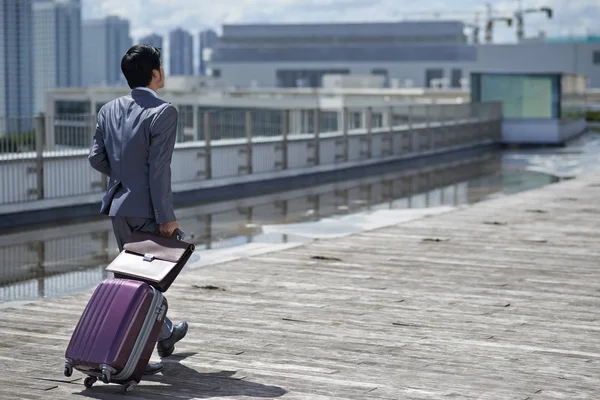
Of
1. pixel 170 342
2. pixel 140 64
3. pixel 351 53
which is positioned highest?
pixel 351 53

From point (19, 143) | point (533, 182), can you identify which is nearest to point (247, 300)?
point (19, 143)

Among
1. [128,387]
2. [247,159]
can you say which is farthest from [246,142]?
[128,387]

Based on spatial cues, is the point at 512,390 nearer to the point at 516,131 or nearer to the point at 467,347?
the point at 467,347

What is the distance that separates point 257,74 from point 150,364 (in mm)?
183913

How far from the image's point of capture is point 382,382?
273 inches

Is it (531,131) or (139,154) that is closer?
(139,154)

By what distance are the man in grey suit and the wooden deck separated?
2.42 ft

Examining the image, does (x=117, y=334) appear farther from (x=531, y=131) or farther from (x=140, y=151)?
(x=531, y=131)

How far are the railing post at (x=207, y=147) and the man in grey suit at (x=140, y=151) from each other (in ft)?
49.1

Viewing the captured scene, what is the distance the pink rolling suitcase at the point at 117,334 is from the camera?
642cm

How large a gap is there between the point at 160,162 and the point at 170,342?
1.23 m

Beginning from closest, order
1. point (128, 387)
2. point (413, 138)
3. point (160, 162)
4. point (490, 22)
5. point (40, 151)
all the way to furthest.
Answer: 1. point (128, 387)
2. point (160, 162)
3. point (40, 151)
4. point (413, 138)
5. point (490, 22)

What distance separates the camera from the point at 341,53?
188750mm

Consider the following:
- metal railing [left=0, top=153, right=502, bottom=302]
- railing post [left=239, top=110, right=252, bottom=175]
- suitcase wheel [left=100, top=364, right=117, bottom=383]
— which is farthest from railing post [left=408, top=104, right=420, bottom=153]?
suitcase wheel [left=100, top=364, right=117, bottom=383]
